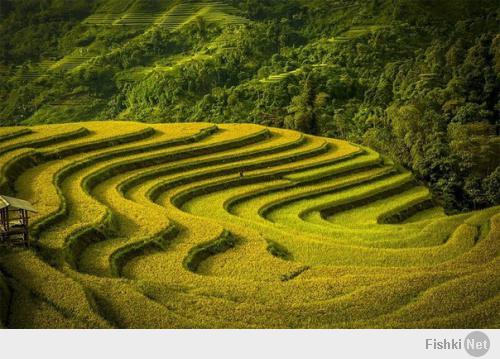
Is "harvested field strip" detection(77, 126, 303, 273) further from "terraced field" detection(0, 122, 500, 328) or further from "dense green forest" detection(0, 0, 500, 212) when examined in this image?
"dense green forest" detection(0, 0, 500, 212)

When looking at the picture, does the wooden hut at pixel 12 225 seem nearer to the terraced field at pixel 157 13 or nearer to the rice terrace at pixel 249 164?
the rice terrace at pixel 249 164

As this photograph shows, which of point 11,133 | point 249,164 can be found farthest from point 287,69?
point 11,133

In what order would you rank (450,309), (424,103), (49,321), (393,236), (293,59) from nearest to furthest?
(49,321) → (450,309) → (393,236) → (424,103) → (293,59)

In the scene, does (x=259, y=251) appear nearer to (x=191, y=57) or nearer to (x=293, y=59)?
(x=191, y=57)

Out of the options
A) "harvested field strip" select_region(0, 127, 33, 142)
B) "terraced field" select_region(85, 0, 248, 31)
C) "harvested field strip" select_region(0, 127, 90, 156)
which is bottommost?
"harvested field strip" select_region(0, 127, 90, 156)

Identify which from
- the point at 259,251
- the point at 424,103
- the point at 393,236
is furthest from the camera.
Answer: the point at 424,103

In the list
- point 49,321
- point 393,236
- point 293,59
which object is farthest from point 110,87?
point 49,321
